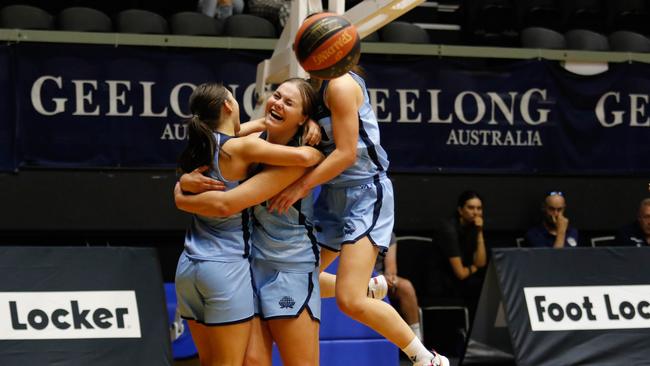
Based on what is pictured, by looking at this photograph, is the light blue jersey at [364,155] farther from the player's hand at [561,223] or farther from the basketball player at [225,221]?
the player's hand at [561,223]

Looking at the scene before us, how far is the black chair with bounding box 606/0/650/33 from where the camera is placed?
427 inches

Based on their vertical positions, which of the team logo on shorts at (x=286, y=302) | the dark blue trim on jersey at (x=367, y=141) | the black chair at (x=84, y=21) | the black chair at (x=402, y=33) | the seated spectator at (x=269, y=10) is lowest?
the team logo on shorts at (x=286, y=302)

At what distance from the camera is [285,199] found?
13.9 ft

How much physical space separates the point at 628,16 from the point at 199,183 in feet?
26.2

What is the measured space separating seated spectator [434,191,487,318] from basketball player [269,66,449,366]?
336 centimetres

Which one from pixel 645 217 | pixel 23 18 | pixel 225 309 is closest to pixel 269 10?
pixel 23 18

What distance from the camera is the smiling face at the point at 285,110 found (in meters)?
4.24

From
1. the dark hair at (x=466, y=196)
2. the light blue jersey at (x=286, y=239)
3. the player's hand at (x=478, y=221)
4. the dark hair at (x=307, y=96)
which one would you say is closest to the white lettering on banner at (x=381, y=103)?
the dark hair at (x=466, y=196)

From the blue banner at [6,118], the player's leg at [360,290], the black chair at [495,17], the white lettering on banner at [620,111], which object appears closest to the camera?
the player's leg at [360,290]

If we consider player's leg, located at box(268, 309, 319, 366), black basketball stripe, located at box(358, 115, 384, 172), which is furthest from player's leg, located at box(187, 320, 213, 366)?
black basketball stripe, located at box(358, 115, 384, 172)

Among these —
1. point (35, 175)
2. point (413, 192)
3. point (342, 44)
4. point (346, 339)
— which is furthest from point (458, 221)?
point (342, 44)

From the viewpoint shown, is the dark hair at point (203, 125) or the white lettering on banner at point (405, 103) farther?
the white lettering on banner at point (405, 103)

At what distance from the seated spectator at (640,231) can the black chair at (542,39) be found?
1.85 m

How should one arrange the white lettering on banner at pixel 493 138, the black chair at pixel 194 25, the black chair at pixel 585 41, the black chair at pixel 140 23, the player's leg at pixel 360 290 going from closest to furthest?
Answer: the player's leg at pixel 360 290, the black chair at pixel 140 23, the black chair at pixel 194 25, the white lettering on banner at pixel 493 138, the black chair at pixel 585 41
